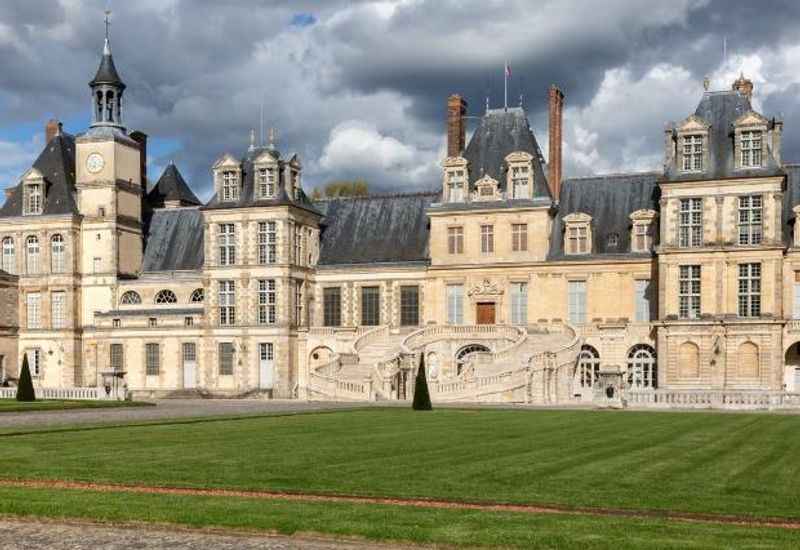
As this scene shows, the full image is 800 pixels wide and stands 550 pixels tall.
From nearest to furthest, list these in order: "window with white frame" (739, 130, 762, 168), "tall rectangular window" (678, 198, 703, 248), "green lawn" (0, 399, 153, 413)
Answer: "green lawn" (0, 399, 153, 413) → "window with white frame" (739, 130, 762, 168) → "tall rectangular window" (678, 198, 703, 248)

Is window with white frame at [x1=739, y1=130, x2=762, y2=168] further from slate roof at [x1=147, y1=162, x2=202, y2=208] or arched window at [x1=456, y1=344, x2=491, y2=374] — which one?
slate roof at [x1=147, y1=162, x2=202, y2=208]

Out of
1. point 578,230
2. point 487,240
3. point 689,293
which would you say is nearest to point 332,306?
point 487,240

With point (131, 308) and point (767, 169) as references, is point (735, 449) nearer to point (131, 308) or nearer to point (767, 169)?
point (767, 169)

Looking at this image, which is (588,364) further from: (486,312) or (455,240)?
(455,240)

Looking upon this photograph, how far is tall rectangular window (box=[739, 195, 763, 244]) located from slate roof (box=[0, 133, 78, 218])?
3298 cm

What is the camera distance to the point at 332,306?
55562 millimetres

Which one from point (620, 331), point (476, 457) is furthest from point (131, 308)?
point (476, 457)

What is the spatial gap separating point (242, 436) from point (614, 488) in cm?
1057

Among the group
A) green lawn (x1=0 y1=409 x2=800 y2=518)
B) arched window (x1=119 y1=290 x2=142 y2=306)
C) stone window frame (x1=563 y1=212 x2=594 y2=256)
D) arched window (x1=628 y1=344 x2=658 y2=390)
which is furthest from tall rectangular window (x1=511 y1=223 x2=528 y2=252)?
green lawn (x1=0 y1=409 x2=800 y2=518)

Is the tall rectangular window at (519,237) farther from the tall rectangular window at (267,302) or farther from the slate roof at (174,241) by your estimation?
the slate roof at (174,241)

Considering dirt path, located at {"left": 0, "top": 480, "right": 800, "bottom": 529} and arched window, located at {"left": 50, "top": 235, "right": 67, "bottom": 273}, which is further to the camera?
arched window, located at {"left": 50, "top": 235, "right": 67, "bottom": 273}

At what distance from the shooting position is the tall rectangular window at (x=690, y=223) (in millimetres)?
47469

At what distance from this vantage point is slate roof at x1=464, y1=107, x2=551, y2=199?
53344 mm

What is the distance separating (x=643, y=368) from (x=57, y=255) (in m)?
30.4
